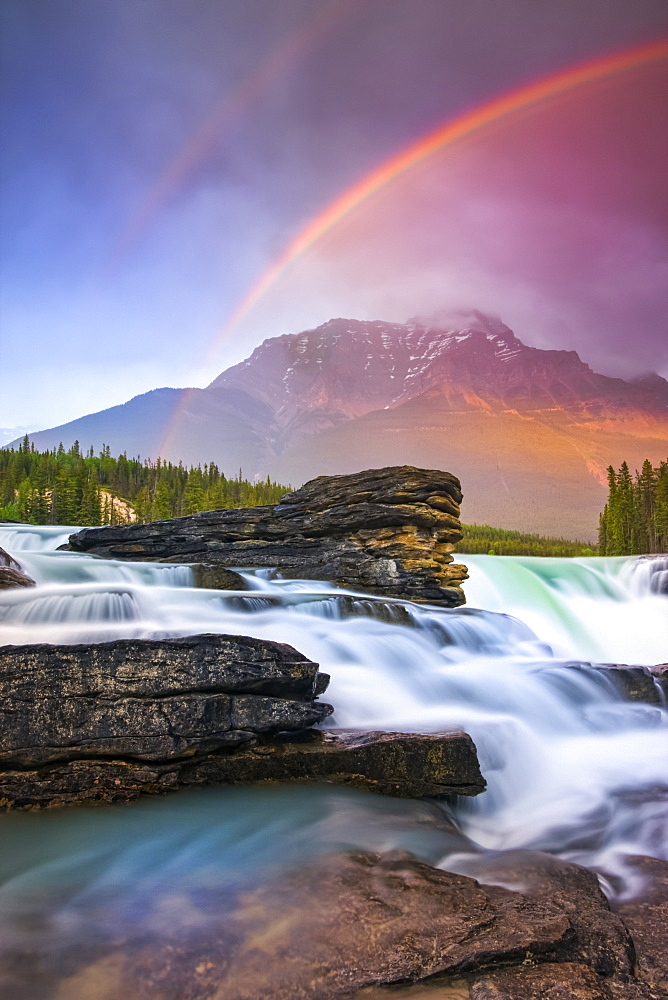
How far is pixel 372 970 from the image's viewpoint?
187 inches

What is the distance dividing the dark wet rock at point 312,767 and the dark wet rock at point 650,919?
238 cm

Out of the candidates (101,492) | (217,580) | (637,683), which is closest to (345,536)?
(217,580)

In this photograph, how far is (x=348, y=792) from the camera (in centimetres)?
878

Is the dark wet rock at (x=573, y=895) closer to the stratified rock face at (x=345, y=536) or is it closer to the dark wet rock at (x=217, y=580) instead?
the dark wet rock at (x=217, y=580)

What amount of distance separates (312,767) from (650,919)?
4605mm

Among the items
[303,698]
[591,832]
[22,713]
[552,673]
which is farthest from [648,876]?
[22,713]

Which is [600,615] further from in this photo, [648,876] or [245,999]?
[245,999]

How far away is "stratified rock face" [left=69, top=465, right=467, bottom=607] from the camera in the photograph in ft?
76.1

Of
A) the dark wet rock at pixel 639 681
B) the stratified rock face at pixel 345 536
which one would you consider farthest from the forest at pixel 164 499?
the dark wet rock at pixel 639 681

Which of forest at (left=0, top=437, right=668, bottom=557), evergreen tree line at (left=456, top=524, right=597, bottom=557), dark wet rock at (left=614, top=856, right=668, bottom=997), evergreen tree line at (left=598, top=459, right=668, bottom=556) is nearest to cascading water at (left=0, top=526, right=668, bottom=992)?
dark wet rock at (left=614, top=856, right=668, bottom=997)

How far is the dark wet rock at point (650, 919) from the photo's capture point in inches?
196

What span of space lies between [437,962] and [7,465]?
14335 cm

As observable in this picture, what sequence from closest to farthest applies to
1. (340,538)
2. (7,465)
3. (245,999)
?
(245,999) → (340,538) → (7,465)

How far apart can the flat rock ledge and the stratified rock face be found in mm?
13773
